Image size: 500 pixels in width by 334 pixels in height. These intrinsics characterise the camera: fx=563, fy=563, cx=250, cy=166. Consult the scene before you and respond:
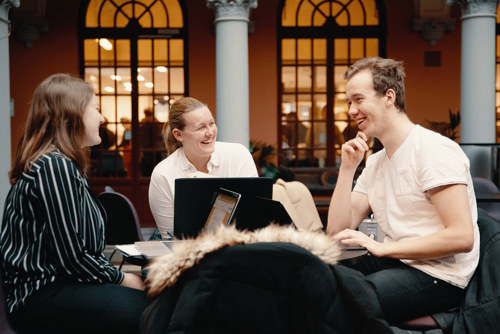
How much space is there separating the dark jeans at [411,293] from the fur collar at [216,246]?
0.75m

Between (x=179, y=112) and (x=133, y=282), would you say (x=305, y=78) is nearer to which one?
(x=179, y=112)

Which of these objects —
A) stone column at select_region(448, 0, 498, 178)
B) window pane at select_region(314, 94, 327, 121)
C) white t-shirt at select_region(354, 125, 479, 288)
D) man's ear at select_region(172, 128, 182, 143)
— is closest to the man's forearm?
white t-shirt at select_region(354, 125, 479, 288)

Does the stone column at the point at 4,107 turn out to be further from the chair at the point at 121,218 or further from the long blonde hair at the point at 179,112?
the long blonde hair at the point at 179,112

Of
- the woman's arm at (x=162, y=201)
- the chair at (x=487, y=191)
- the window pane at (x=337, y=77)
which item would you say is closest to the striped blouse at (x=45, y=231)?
the woman's arm at (x=162, y=201)

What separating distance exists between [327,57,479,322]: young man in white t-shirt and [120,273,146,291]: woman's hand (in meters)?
0.81

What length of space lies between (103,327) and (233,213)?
757 millimetres

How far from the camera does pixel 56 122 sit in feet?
6.86

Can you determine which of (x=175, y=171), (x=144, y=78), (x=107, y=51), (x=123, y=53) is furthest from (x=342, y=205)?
(x=107, y=51)

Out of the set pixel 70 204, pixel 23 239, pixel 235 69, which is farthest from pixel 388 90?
pixel 235 69

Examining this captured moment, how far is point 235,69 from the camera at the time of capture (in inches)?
276

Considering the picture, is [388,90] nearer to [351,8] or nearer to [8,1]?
[8,1]

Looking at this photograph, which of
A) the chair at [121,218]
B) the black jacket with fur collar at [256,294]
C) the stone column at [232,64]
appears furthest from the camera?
the stone column at [232,64]

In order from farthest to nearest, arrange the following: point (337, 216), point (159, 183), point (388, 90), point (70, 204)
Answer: point (159, 183) < point (337, 216) < point (388, 90) < point (70, 204)

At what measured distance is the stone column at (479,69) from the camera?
7035 millimetres
